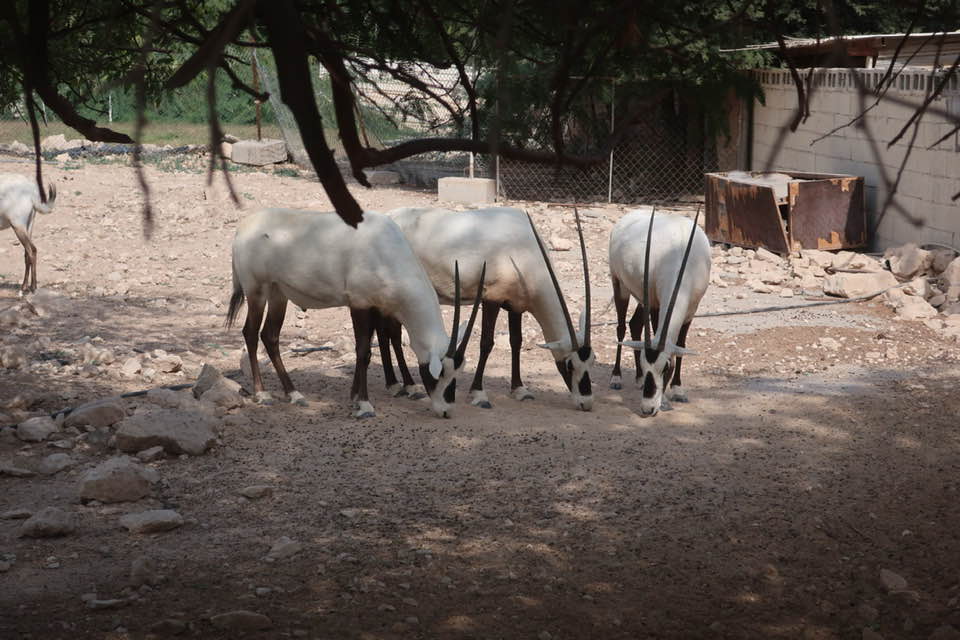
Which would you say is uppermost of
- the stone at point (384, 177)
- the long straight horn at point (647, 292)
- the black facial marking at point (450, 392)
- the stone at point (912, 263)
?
the stone at point (384, 177)

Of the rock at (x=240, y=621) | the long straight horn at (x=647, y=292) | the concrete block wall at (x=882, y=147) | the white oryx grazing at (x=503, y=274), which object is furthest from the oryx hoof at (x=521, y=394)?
the rock at (x=240, y=621)

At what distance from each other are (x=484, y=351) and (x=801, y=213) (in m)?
6.51

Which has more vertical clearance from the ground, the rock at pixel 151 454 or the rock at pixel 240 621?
the rock at pixel 151 454

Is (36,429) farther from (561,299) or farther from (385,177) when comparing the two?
(385,177)

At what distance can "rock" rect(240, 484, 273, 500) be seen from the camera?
18.5 feet

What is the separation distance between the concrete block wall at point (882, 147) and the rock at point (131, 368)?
5718 millimetres

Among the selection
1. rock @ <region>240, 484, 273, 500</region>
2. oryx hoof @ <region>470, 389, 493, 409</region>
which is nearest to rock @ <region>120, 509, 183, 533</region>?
rock @ <region>240, 484, 273, 500</region>

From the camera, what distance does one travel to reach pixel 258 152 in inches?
830

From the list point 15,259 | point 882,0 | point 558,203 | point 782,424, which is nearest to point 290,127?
point 558,203

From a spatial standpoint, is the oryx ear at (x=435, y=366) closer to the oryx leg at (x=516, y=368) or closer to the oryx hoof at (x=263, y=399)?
the oryx leg at (x=516, y=368)

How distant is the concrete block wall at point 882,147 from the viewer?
11648 millimetres

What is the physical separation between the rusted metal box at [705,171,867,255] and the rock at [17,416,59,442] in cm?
880

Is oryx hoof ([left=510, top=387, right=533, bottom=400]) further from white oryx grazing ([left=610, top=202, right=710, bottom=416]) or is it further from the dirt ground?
white oryx grazing ([left=610, top=202, right=710, bottom=416])

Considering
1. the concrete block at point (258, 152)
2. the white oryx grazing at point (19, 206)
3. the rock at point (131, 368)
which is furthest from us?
the concrete block at point (258, 152)
